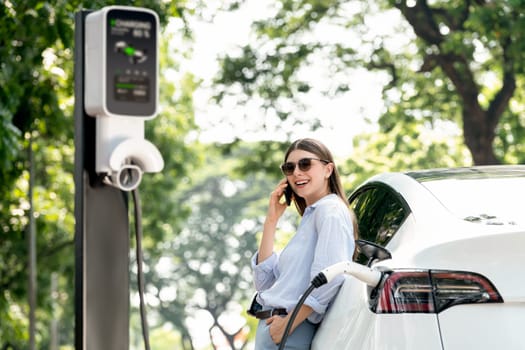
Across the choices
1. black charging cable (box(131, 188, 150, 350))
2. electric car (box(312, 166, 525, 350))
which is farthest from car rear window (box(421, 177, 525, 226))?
black charging cable (box(131, 188, 150, 350))

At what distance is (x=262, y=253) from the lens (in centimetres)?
527

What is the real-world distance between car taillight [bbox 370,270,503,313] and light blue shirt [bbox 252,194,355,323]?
0.75 m

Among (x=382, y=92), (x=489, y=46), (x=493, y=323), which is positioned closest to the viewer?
(x=493, y=323)

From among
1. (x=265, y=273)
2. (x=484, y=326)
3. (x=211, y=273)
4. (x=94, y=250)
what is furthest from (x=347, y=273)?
(x=211, y=273)

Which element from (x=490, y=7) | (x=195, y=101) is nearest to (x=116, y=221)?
(x=490, y=7)

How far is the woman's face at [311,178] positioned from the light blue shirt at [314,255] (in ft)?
0.38

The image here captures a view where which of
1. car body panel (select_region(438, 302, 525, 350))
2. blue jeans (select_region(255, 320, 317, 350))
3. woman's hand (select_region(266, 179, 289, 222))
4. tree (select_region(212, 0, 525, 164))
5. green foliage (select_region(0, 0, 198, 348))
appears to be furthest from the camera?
tree (select_region(212, 0, 525, 164))

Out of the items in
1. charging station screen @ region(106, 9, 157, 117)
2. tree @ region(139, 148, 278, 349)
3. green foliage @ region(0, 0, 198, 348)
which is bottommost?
tree @ region(139, 148, 278, 349)

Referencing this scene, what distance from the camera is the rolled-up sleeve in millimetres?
5230

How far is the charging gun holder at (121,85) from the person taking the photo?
5.85 metres

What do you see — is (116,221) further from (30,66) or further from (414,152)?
(414,152)

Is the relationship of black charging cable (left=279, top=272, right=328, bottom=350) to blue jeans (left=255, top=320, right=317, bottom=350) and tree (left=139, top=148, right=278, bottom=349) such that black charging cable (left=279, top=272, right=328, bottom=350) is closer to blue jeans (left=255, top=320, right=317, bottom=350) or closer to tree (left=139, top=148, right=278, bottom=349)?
blue jeans (left=255, top=320, right=317, bottom=350)

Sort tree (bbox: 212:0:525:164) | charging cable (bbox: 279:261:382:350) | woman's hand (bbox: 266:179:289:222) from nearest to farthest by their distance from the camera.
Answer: charging cable (bbox: 279:261:382:350) < woman's hand (bbox: 266:179:289:222) < tree (bbox: 212:0:525:164)

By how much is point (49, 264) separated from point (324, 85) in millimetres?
6812
